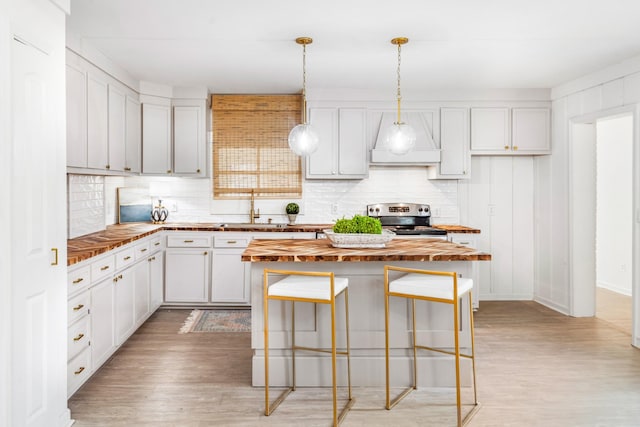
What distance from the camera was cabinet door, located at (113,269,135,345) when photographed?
3834 millimetres

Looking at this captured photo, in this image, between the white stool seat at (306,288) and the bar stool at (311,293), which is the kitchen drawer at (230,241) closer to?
the bar stool at (311,293)

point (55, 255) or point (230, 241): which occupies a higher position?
point (55, 255)

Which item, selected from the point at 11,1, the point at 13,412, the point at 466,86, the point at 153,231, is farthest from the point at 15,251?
the point at 466,86

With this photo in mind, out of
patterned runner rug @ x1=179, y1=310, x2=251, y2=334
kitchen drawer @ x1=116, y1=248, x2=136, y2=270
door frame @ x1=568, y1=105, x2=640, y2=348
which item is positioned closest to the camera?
kitchen drawer @ x1=116, y1=248, x2=136, y2=270

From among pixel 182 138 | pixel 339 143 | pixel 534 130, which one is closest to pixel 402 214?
pixel 339 143

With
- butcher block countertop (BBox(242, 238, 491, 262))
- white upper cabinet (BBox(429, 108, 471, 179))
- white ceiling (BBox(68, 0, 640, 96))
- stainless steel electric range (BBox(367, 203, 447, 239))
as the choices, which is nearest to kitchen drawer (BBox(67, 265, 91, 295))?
butcher block countertop (BBox(242, 238, 491, 262))

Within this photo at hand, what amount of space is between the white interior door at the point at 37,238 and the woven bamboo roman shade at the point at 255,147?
10.5 feet

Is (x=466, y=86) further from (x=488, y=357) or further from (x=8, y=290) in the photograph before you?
(x=8, y=290)

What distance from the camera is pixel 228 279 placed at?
17.4ft

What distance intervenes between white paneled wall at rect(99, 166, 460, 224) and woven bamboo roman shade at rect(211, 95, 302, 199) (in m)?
0.16

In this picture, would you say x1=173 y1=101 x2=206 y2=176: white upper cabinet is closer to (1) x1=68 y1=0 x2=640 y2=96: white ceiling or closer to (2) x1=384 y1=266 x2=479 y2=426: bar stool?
(1) x1=68 y1=0 x2=640 y2=96: white ceiling

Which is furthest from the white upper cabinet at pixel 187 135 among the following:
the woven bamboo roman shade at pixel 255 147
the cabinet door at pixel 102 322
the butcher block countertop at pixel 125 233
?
the cabinet door at pixel 102 322

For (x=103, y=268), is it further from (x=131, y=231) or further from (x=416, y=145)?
(x=416, y=145)

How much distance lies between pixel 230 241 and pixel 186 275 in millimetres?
617
